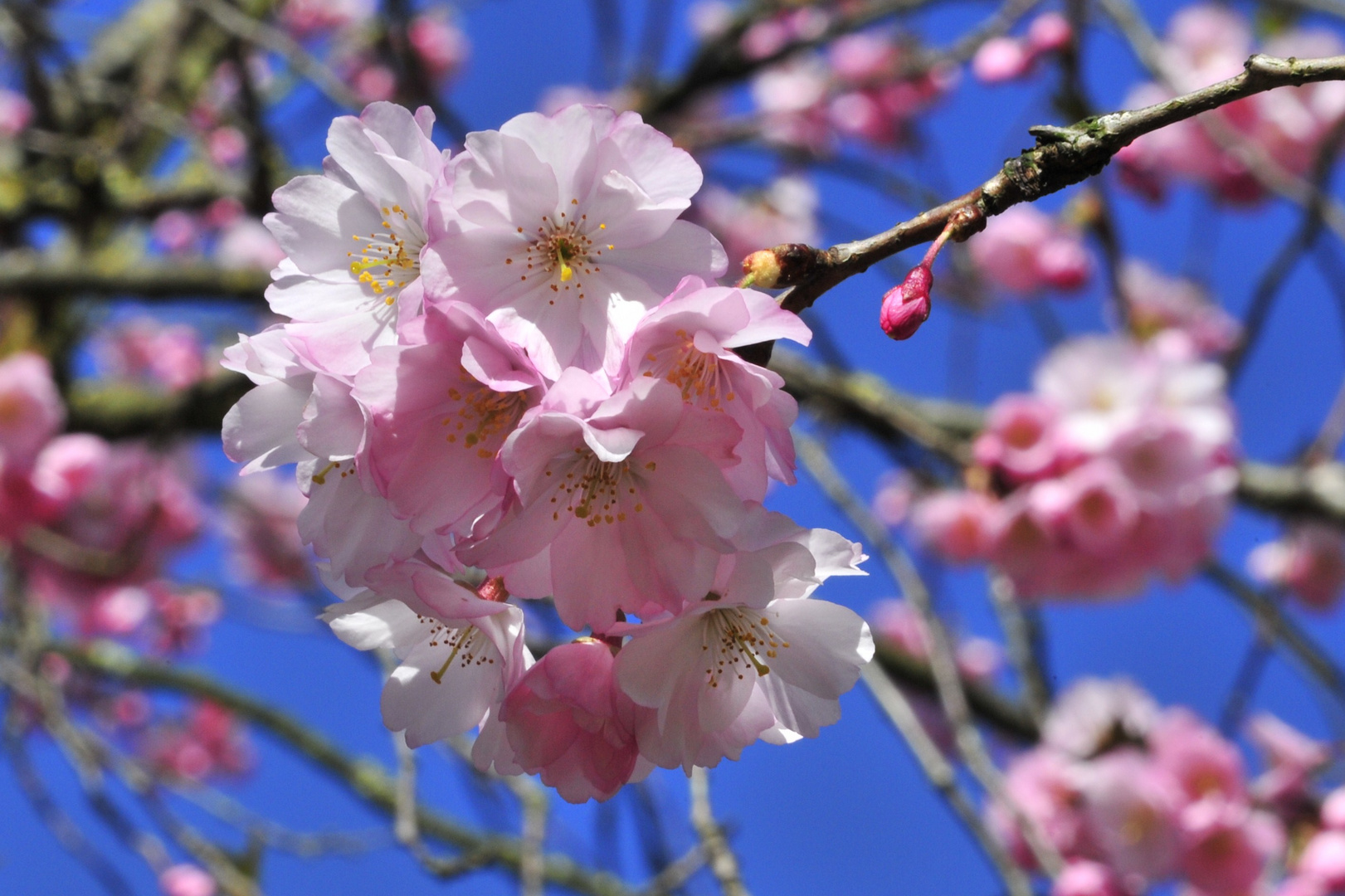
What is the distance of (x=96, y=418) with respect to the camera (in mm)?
3209

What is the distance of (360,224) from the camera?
0.95 metres

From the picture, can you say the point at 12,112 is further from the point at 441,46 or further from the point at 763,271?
the point at 763,271

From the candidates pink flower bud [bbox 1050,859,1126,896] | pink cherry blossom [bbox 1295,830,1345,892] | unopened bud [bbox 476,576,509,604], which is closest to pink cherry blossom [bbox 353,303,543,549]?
unopened bud [bbox 476,576,509,604]

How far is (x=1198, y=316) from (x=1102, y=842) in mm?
2267

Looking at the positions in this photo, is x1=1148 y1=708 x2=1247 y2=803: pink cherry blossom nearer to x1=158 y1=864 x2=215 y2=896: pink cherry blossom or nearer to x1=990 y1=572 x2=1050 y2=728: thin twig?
x1=990 y1=572 x2=1050 y2=728: thin twig

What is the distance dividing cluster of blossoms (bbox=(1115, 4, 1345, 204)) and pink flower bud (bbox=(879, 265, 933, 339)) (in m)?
2.68

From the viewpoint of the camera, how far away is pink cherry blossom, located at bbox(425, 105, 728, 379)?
794 mm

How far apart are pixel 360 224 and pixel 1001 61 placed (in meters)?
2.20

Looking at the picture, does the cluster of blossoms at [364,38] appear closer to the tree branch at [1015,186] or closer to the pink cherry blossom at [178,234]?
the pink cherry blossom at [178,234]

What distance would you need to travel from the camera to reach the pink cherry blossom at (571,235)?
2.60 ft

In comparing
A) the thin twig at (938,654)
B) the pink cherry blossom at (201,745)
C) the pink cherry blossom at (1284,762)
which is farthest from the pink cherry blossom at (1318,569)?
the pink cherry blossom at (201,745)

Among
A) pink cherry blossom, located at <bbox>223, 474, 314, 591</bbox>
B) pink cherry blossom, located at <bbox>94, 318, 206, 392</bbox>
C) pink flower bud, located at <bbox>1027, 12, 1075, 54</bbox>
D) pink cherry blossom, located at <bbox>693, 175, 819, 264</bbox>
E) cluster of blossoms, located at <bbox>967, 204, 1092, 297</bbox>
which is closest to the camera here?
pink flower bud, located at <bbox>1027, 12, 1075, 54</bbox>

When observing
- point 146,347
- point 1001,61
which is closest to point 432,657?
point 1001,61

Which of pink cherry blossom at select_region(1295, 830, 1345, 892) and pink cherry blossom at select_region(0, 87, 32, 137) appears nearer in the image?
pink cherry blossom at select_region(1295, 830, 1345, 892)
